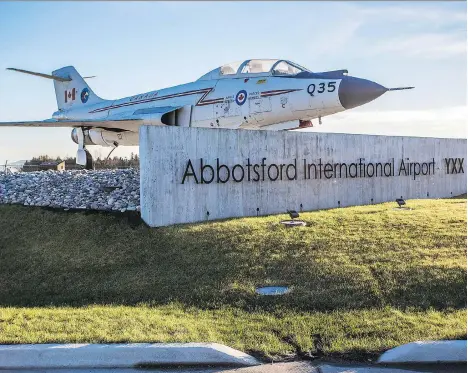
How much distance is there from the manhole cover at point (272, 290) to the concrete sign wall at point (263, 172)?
422 cm

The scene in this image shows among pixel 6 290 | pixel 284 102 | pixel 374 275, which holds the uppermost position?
pixel 284 102

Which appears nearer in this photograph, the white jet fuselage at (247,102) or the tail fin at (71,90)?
the white jet fuselage at (247,102)

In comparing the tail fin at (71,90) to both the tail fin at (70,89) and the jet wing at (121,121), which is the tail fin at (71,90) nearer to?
the tail fin at (70,89)

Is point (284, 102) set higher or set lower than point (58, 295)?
higher

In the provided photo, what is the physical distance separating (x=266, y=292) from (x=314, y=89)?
7.49 metres

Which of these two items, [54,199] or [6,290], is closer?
[6,290]

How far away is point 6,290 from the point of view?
9.73 metres

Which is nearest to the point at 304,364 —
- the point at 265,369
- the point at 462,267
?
the point at 265,369

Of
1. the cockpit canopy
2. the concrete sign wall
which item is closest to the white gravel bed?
the concrete sign wall

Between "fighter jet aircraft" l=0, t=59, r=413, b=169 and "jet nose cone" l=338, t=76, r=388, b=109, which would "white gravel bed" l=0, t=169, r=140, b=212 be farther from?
"jet nose cone" l=338, t=76, r=388, b=109

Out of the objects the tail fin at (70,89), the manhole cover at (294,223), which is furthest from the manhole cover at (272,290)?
the tail fin at (70,89)

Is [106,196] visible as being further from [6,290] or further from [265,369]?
[265,369]

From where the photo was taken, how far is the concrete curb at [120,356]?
5426mm

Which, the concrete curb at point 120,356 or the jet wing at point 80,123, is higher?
the jet wing at point 80,123
